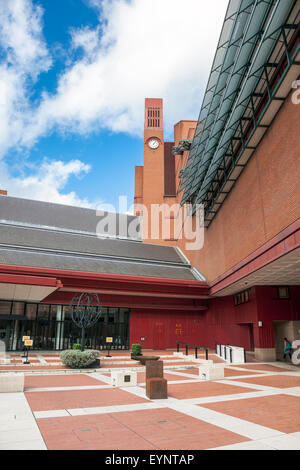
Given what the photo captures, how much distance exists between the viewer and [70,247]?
1265 inches

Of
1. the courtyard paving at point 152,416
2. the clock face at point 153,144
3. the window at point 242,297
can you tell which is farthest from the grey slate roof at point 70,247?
the courtyard paving at point 152,416

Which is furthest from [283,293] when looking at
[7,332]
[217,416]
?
[7,332]

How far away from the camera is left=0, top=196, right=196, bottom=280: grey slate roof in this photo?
2828 centimetres

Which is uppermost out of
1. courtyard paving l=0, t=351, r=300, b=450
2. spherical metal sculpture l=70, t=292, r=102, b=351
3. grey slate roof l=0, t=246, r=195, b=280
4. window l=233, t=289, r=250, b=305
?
grey slate roof l=0, t=246, r=195, b=280

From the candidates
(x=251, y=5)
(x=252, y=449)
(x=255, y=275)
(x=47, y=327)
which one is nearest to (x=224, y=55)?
(x=251, y=5)

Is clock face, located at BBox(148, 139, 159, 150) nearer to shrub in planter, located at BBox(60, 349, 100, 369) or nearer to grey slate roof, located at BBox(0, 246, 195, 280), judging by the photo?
grey slate roof, located at BBox(0, 246, 195, 280)

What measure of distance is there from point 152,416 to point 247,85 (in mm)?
13503

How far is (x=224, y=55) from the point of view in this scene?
16.5 meters

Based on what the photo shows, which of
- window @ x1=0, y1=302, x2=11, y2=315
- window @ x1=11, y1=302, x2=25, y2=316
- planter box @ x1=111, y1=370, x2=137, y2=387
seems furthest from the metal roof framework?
window @ x1=0, y1=302, x2=11, y2=315

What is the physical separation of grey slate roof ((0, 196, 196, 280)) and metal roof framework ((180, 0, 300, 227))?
11.3 metres

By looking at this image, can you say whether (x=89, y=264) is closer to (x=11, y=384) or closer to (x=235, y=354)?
(x=235, y=354)

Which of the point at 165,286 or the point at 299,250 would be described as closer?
the point at 299,250
